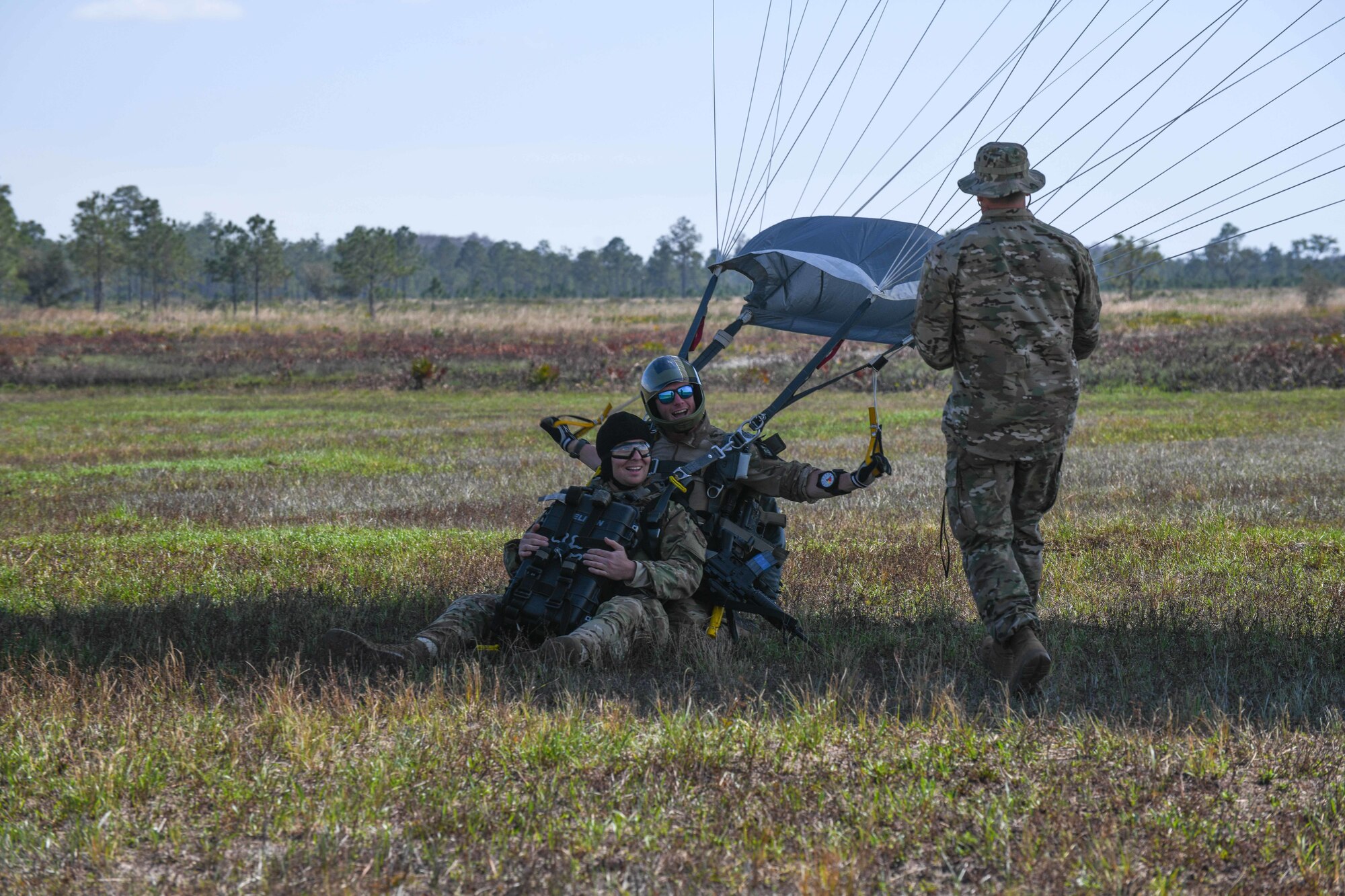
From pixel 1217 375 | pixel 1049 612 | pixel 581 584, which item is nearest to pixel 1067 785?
pixel 581 584

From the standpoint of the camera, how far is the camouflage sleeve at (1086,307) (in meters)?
5.87

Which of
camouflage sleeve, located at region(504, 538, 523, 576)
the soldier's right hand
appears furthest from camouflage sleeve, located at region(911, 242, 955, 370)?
camouflage sleeve, located at region(504, 538, 523, 576)

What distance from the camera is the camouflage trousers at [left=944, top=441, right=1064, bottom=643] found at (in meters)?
5.72

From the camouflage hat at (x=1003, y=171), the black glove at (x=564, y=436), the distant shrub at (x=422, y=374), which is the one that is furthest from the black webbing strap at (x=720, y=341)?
the distant shrub at (x=422, y=374)

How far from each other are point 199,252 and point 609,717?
213m

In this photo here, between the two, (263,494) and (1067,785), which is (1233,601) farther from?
(263,494)

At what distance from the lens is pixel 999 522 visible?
5871 mm

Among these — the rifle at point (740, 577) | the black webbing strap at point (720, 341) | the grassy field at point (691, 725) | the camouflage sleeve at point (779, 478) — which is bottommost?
the grassy field at point (691, 725)

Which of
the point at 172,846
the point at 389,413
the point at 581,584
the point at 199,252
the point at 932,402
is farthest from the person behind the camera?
the point at 199,252

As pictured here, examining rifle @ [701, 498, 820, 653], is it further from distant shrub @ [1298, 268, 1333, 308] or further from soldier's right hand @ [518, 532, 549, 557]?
distant shrub @ [1298, 268, 1333, 308]

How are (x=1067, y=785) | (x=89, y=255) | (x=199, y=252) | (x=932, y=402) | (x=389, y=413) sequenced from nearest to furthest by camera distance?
(x=1067, y=785) < (x=389, y=413) < (x=932, y=402) < (x=89, y=255) < (x=199, y=252)

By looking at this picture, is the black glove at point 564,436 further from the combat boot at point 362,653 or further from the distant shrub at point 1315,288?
the distant shrub at point 1315,288

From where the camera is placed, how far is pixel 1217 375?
1318 inches

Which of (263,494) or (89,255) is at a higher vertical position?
(89,255)
